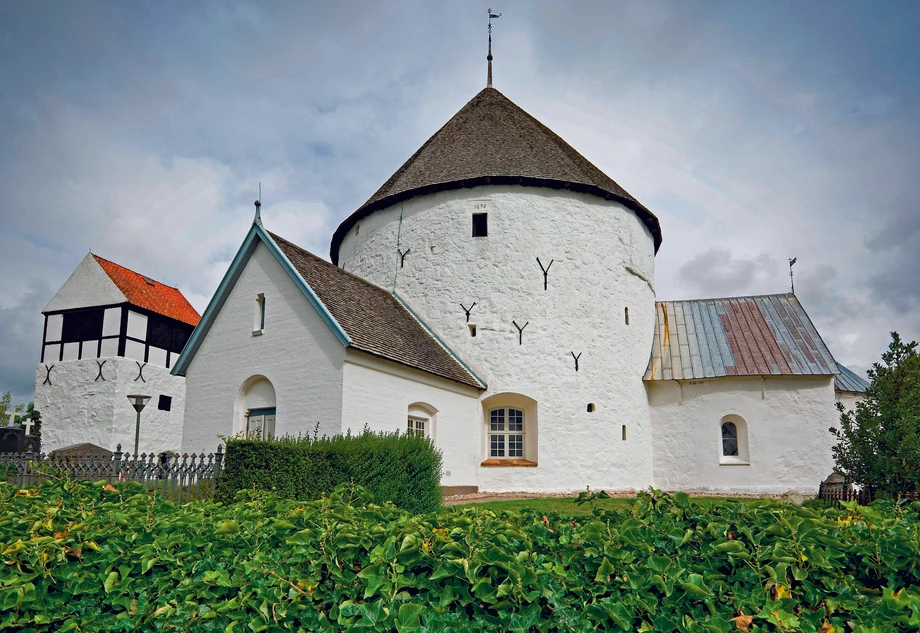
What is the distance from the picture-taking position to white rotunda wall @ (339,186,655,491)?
1892cm

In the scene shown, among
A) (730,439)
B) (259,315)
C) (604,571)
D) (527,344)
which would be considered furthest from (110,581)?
(730,439)

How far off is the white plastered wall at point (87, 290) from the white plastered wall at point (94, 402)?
109 inches

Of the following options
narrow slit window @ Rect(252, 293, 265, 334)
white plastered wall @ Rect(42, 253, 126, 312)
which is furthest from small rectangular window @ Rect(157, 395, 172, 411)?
narrow slit window @ Rect(252, 293, 265, 334)

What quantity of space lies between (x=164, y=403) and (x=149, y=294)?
532 cm

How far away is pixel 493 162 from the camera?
66.0 feet

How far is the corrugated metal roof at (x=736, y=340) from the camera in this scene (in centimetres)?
2083

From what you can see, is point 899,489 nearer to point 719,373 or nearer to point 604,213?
point 719,373

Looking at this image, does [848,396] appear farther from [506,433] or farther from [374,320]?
[374,320]

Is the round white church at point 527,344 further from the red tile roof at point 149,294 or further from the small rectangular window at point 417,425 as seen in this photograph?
the red tile roof at point 149,294

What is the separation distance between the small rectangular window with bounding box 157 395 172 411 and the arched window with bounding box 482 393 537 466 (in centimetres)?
1969

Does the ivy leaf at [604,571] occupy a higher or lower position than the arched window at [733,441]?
lower

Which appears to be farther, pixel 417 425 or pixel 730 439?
pixel 730 439

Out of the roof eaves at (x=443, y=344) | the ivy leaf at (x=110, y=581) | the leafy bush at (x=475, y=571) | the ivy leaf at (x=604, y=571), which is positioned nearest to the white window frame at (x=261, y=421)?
the roof eaves at (x=443, y=344)

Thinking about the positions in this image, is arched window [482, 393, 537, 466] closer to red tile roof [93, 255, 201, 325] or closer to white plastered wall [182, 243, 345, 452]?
white plastered wall [182, 243, 345, 452]
